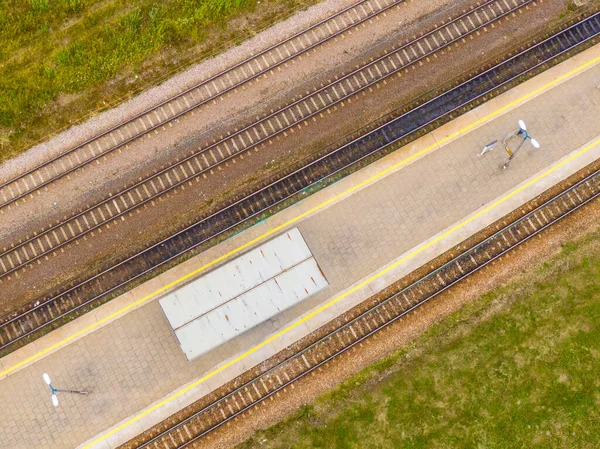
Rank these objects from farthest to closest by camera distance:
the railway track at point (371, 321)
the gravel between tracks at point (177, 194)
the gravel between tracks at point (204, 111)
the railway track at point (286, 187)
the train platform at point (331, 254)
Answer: the gravel between tracks at point (204, 111), the gravel between tracks at point (177, 194), the railway track at point (286, 187), the train platform at point (331, 254), the railway track at point (371, 321)

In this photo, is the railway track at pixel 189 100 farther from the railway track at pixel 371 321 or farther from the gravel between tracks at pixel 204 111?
the railway track at pixel 371 321

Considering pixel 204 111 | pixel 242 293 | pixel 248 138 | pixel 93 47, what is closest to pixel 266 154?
pixel 248 138

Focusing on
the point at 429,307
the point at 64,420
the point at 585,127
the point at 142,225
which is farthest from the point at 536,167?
the point at 64,420

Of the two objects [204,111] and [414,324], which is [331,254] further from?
[204,111]

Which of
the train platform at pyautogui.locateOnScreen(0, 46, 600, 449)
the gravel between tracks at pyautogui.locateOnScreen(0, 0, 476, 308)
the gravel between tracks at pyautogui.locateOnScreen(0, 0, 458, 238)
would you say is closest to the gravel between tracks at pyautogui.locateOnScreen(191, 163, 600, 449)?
the train platform at pyautogui.locateOnScreen(0, 46, 600, 449)

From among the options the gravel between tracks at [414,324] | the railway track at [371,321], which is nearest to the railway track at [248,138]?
the railway track at [371,321]

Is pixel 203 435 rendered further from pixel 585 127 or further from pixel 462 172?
pixel 585 127
